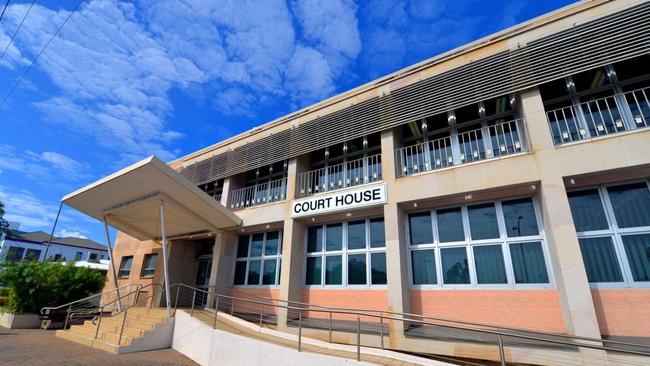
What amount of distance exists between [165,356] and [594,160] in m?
10.2

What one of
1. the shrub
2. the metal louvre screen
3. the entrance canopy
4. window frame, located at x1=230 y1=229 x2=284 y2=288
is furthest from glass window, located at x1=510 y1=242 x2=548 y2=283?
the shrub

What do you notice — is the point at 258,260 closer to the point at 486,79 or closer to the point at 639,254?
the point at 486,79

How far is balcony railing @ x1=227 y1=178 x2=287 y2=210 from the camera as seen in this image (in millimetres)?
11117

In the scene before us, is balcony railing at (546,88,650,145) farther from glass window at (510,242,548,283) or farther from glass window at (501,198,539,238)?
glass window at (510,242,548,283)

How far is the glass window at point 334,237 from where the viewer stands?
9.17 metres

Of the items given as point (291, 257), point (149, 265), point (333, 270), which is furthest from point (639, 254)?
point (149, 265)

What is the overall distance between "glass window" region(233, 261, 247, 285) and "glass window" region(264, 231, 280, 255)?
1.16 meters

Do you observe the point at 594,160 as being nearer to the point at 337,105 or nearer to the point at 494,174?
the point at 494,174

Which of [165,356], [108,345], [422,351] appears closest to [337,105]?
[422,351]

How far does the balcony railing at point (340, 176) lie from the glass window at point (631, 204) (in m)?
5.11

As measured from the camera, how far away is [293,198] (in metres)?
9.80

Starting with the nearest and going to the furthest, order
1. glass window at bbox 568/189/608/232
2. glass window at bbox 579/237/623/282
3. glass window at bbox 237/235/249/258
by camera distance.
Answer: glass window at bbox 579/237/623/282 → glass window at bbox 568/189/608/232 → glass window at bbox 237/235/249/258

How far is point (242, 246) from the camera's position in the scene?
11.5 meters

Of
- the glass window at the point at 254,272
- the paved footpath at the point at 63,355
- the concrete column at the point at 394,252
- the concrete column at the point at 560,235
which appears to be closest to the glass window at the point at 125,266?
the paved footpath at the point at 63,355
